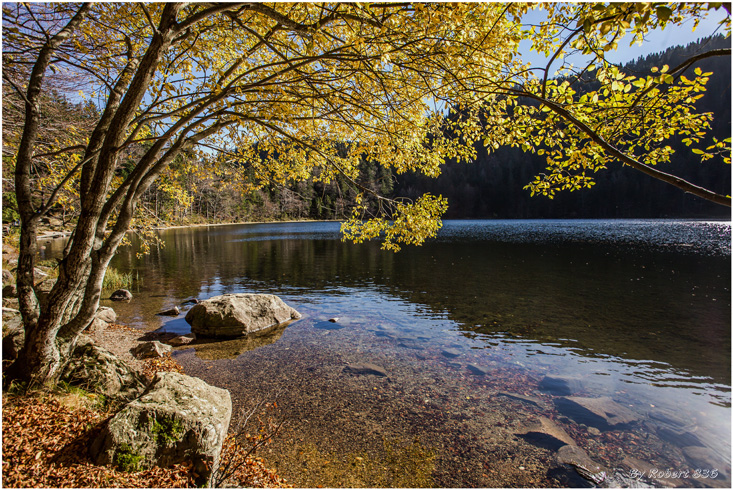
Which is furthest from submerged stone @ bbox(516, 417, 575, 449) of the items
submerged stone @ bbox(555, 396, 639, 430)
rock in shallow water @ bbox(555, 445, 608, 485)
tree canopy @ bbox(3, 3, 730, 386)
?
tree canopy @ bbox(3, 3, 730, 386)

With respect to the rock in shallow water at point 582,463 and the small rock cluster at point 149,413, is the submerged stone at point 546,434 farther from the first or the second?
the small rock cluster at point 149,413

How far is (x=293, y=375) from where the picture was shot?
919cm

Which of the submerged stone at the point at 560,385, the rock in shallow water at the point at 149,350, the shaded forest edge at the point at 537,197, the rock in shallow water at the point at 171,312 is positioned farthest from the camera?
the shaded forest edge at the point at 537,197

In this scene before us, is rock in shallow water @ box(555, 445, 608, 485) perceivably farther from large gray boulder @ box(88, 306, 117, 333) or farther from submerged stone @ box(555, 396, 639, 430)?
large gray boulder @ box(88, 306, 117, 333)

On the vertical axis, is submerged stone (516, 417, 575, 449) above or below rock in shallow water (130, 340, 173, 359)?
below

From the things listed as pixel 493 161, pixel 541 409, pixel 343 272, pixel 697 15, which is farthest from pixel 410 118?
pixel 493 161

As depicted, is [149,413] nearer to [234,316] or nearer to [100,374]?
[100,374]

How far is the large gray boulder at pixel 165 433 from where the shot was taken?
14.1 ft

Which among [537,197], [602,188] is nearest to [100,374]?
[537,197]

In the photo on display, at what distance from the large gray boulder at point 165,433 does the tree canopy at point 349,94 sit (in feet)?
6.61

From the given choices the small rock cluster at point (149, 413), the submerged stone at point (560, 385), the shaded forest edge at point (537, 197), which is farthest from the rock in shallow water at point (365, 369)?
the shaded forest edge at point (537, 197)

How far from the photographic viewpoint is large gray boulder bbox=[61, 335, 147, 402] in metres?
5.93

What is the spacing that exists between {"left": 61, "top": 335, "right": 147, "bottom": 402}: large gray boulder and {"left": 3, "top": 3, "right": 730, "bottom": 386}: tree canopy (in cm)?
52

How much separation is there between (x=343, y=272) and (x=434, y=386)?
18657 mm
